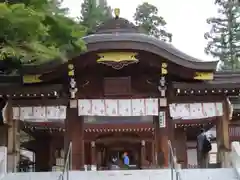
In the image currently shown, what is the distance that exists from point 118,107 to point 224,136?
3574 mm

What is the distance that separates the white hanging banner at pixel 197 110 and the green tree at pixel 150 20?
2311 cm

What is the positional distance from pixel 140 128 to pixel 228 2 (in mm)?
23085

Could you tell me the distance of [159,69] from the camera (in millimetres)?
14734

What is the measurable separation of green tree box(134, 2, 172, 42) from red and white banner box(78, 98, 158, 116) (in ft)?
76.7

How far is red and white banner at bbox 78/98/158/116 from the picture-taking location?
14625 millimetres

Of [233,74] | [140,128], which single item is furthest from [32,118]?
[233,74]

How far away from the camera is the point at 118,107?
14734mm

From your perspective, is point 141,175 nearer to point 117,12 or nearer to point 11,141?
point 11,141

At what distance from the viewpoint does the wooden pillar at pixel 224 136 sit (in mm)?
14430

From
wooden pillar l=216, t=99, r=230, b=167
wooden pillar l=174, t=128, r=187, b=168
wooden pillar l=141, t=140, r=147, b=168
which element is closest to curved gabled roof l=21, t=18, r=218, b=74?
wooden pillar l=216, t=99, r=230, b=167

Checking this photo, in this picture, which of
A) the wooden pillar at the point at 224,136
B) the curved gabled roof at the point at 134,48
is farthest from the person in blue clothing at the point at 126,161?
the curved gabled roof at the point at 134,48

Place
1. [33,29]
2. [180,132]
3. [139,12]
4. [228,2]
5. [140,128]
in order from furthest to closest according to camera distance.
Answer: [139,12], [228,2], [180,132], [140,128], [33,29]

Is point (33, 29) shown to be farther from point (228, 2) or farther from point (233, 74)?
point (228, 2)

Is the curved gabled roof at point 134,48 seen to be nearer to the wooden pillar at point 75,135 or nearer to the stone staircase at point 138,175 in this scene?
the wooden pillar at point 75,135
